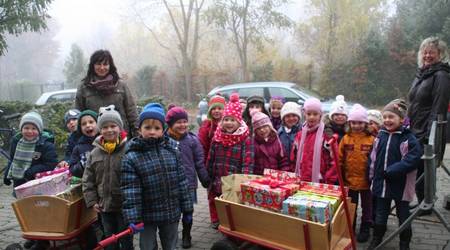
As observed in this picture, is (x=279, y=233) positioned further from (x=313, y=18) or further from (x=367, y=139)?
(x=313, y=18)

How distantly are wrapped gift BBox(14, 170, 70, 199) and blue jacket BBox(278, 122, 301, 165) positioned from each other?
2316 mm

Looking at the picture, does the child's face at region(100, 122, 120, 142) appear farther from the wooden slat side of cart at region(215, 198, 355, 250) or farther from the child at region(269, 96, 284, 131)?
the child at region(269, 96, 284, 131)

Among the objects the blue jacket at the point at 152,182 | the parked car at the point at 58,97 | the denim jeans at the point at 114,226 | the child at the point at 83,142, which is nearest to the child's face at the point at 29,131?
the child at the point at 83,142

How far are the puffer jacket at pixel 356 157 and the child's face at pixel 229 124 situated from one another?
1.16 metres

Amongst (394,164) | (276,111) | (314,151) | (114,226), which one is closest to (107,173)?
(114,226)

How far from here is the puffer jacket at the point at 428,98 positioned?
460cm

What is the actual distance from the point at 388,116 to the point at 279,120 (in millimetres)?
1558

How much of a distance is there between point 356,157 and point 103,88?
280cm

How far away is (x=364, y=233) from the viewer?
183 inches

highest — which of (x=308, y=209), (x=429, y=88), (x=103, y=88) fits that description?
(x=103, y=88)

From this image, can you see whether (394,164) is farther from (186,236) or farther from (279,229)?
(186,236)

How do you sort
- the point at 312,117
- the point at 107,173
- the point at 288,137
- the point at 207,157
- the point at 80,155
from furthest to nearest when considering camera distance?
the point at 207,157
the point at 288,137
the point at 312,117
the point at 80,155
the point at 107,173

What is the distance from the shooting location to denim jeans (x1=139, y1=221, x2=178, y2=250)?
11.8ft

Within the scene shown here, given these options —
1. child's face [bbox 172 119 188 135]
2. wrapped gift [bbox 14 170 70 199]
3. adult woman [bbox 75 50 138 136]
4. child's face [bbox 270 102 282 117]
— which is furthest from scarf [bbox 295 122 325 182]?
wrapped gift [bbox 14 170 70 199]
